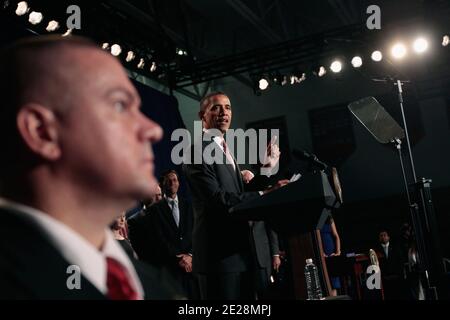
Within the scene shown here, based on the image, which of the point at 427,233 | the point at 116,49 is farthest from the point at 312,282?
the point at 116,49

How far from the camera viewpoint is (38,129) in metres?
0.48

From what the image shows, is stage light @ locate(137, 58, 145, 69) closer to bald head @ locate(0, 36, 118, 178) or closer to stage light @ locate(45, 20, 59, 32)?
stage light @ locate(45, 20, 59, 32)

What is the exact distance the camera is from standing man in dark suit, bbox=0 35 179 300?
0.47 m

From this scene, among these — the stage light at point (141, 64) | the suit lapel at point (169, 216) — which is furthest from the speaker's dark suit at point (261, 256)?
the stage light at point (141, 64)

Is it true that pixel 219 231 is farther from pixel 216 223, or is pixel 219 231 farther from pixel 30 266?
pixel 30 266

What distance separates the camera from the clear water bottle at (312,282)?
8.21 ft

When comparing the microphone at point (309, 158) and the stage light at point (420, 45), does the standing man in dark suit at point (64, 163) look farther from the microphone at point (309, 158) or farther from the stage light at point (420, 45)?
the stage light at point (420, 45)

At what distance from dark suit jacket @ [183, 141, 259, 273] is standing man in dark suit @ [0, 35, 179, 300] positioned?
1337 mm

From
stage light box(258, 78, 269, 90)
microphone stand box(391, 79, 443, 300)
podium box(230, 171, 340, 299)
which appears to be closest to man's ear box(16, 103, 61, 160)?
podium box(230, 171, 340, 299)

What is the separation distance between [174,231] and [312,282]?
142 cm

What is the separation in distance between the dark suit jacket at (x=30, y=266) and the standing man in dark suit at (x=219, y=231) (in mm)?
1359

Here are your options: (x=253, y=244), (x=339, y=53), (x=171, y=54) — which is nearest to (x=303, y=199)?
(x=253, y=244)
